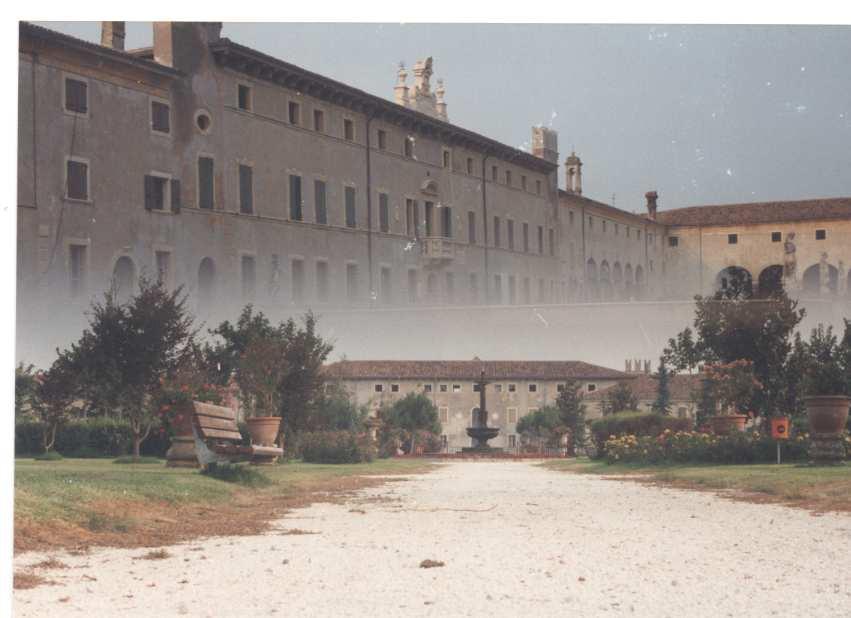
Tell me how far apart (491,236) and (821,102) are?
10.5 ft

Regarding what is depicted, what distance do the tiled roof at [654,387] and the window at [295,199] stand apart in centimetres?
311

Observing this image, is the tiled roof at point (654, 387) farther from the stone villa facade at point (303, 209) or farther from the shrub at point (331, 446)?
A: the shrub at point (331, 446)

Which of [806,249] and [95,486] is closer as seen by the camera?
[95,486]

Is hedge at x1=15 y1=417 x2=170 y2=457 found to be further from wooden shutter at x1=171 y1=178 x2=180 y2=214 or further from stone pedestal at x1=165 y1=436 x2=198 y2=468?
wooden shutter at x1=171 y1=178 x2=180 y2=214

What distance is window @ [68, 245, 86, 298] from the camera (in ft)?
30.4

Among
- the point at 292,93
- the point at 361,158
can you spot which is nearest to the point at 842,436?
the point at 361,158

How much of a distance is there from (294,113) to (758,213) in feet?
14.6

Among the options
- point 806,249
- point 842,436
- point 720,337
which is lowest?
point 842,436

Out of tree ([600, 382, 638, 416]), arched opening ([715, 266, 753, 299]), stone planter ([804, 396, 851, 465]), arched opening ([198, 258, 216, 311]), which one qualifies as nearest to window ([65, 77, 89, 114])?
arched opening ([198, 258, 216, 311])

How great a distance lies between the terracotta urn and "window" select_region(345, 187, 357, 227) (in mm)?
1873

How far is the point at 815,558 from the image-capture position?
7848 mm

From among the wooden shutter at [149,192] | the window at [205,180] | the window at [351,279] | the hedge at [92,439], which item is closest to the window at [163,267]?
the wooden shutter at [149,192]

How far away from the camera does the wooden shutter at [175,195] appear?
9.77m

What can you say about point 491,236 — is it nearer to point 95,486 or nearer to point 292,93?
point 292,93
